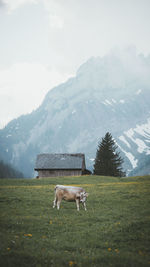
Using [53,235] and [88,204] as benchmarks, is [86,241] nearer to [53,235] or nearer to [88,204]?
[53,235]

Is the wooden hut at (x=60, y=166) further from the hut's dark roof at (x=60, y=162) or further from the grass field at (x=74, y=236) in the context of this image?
the grass field at (x=74, y=236)

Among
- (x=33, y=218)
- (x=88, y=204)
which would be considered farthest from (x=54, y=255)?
(x=88, y=204)

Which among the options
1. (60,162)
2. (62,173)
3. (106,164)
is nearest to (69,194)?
(62,173)

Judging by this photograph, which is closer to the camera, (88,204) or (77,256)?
(77,256)

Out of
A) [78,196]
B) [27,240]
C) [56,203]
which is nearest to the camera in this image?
[27,240]

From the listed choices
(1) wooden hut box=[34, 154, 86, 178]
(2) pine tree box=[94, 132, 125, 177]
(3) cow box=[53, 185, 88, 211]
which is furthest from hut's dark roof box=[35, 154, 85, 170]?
(3) cow box=[53, 185, 88, 211]

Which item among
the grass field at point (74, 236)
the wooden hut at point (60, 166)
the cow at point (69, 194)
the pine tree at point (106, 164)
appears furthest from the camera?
the pine tree at point (106, 164)

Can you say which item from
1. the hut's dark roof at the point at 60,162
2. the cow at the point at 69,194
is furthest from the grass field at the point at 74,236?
the hut's dark roof at the point at 60,162

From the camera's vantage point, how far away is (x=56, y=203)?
68.1ft

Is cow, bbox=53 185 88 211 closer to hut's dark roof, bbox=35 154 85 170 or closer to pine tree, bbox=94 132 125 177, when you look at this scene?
hut's dark roof, bbox=35 154 85 170

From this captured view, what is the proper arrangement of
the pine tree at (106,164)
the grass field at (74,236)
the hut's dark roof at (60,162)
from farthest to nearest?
the pine tree at (106,164), the hut's dark roof at (60,162), the grass field at (74,236)

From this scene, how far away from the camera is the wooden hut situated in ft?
243

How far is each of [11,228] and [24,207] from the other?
21.7ft

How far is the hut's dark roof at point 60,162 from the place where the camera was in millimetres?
74250
